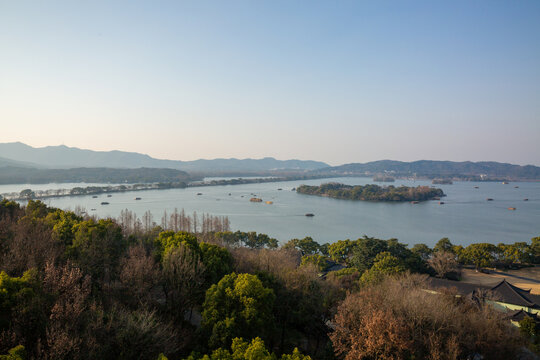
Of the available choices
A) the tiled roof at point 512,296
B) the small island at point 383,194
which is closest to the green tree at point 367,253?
the tiled roof at point 512,296

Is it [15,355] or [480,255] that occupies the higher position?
[15,355]

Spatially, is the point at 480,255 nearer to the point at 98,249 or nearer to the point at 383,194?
the point at 98,249

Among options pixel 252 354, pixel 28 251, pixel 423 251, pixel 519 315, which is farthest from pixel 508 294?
pixel 28 251

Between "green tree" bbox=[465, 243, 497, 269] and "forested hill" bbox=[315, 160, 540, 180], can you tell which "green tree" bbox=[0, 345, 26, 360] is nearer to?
"green tree" bbox=[465, 243, 497, 269]

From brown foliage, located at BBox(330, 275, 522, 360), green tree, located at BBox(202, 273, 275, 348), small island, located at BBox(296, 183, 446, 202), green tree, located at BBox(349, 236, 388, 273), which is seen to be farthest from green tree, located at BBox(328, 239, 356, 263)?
small island, located at BBox(296, 183, 446, 202)

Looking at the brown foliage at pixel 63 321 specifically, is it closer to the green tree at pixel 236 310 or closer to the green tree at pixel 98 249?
the green tree at pixel 236 310
